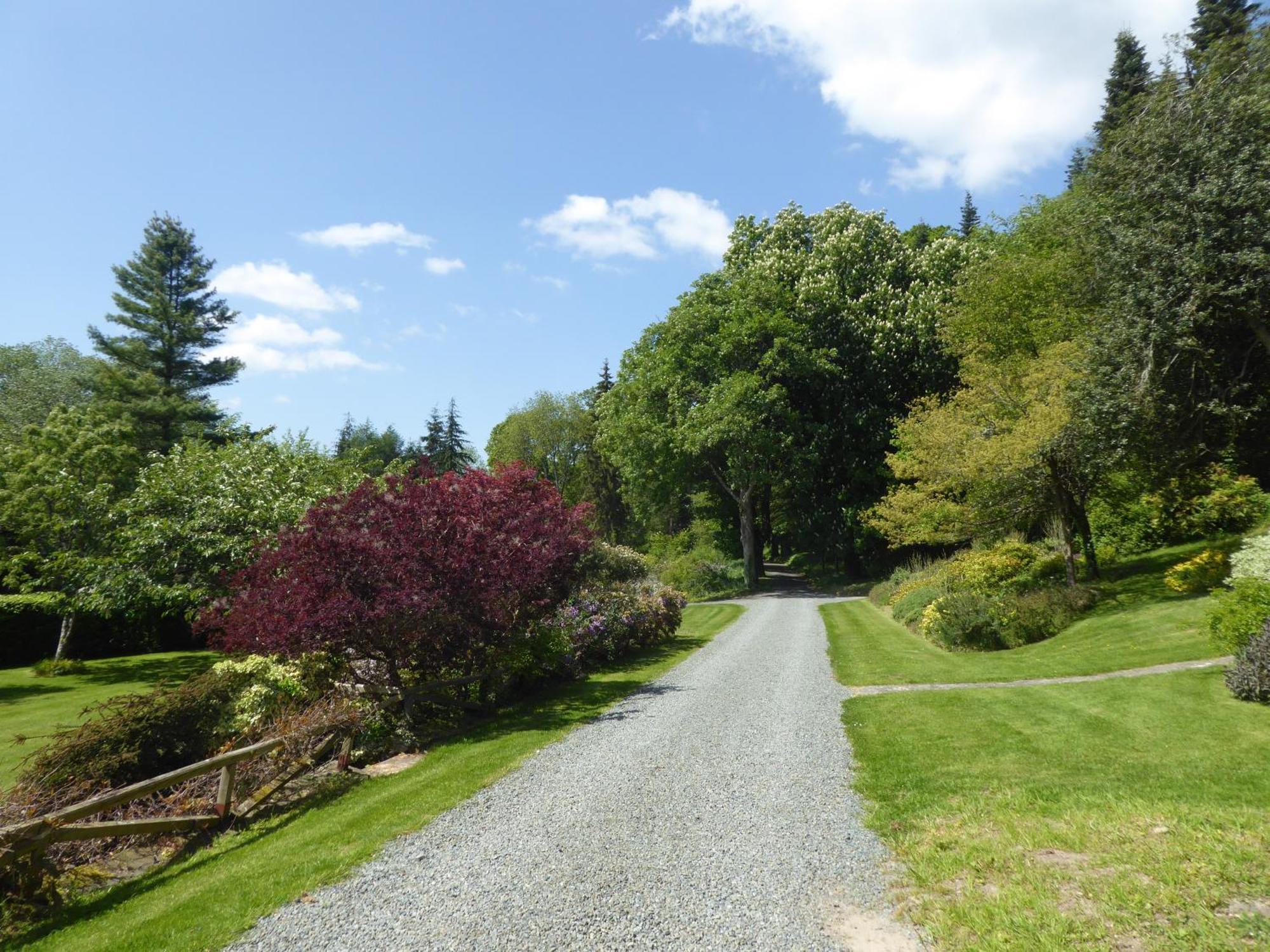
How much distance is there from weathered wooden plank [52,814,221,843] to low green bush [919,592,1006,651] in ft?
51.1

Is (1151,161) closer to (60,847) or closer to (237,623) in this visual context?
(237,623)

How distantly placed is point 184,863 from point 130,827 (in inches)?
26.9

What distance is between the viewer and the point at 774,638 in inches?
793

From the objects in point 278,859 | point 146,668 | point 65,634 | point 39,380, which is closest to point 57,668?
point 65,634

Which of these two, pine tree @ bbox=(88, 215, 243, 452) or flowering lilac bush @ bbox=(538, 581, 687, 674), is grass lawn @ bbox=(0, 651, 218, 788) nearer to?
flowering lilac bush @ bbox=(538, 581, 687, 674)

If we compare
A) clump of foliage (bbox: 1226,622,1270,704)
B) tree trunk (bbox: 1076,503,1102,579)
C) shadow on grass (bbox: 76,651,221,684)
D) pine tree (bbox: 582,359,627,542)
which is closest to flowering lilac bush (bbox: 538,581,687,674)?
shadow on grass (bbox: 76,651,221,684)

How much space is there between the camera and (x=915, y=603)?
2197cm

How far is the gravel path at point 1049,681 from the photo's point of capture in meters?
11.3

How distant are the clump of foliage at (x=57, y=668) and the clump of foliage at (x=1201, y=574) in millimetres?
30243

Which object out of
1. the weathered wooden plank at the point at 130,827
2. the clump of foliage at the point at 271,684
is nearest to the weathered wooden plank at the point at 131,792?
the weathered wooden plank at the point at 130,827

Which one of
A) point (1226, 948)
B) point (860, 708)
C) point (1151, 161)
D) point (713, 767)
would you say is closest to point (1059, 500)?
point (1151, 161)

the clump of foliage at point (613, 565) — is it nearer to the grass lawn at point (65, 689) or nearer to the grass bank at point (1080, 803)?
the grass lawn at point (65, 689)

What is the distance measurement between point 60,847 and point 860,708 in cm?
1044

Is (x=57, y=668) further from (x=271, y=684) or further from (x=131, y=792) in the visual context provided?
(x=131, y=792)
